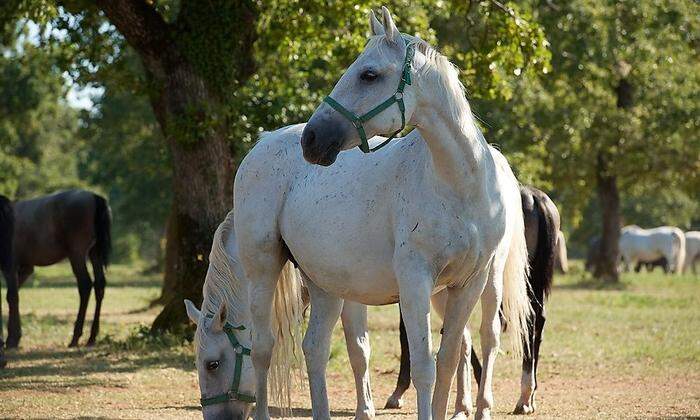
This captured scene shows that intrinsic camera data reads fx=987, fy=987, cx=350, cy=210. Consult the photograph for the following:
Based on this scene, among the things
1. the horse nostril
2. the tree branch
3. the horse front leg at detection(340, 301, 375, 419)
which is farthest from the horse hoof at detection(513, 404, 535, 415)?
the tree branch

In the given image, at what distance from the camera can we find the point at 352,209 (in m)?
5.61

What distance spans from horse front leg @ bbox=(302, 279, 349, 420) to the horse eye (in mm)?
1795

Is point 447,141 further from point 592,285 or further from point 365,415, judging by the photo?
point 592,285

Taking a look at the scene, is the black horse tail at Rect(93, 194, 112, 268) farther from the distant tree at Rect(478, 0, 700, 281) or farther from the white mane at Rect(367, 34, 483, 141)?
the distant tree at Rect(478, 0, 700, 281)

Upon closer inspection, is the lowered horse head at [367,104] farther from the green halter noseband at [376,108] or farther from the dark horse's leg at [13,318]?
the dark horse's leg at [13,318]

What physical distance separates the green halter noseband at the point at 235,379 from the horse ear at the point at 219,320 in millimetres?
68

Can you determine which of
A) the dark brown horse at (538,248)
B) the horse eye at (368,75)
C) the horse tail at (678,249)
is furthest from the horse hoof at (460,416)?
the horse tail at (678,249)

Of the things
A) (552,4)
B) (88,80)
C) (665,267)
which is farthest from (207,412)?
(665,267)

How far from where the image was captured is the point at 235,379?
6211mm

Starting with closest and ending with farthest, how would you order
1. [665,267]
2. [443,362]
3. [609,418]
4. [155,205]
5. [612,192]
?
[443,362] → [609,418] → [612,192] → [155,205] → [665,267]

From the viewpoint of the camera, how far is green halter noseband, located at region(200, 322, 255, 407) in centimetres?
614

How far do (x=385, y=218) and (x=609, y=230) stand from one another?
24.3 m

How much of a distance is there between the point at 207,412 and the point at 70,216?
7.57 meters

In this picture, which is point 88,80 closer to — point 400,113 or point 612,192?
point 400,113
